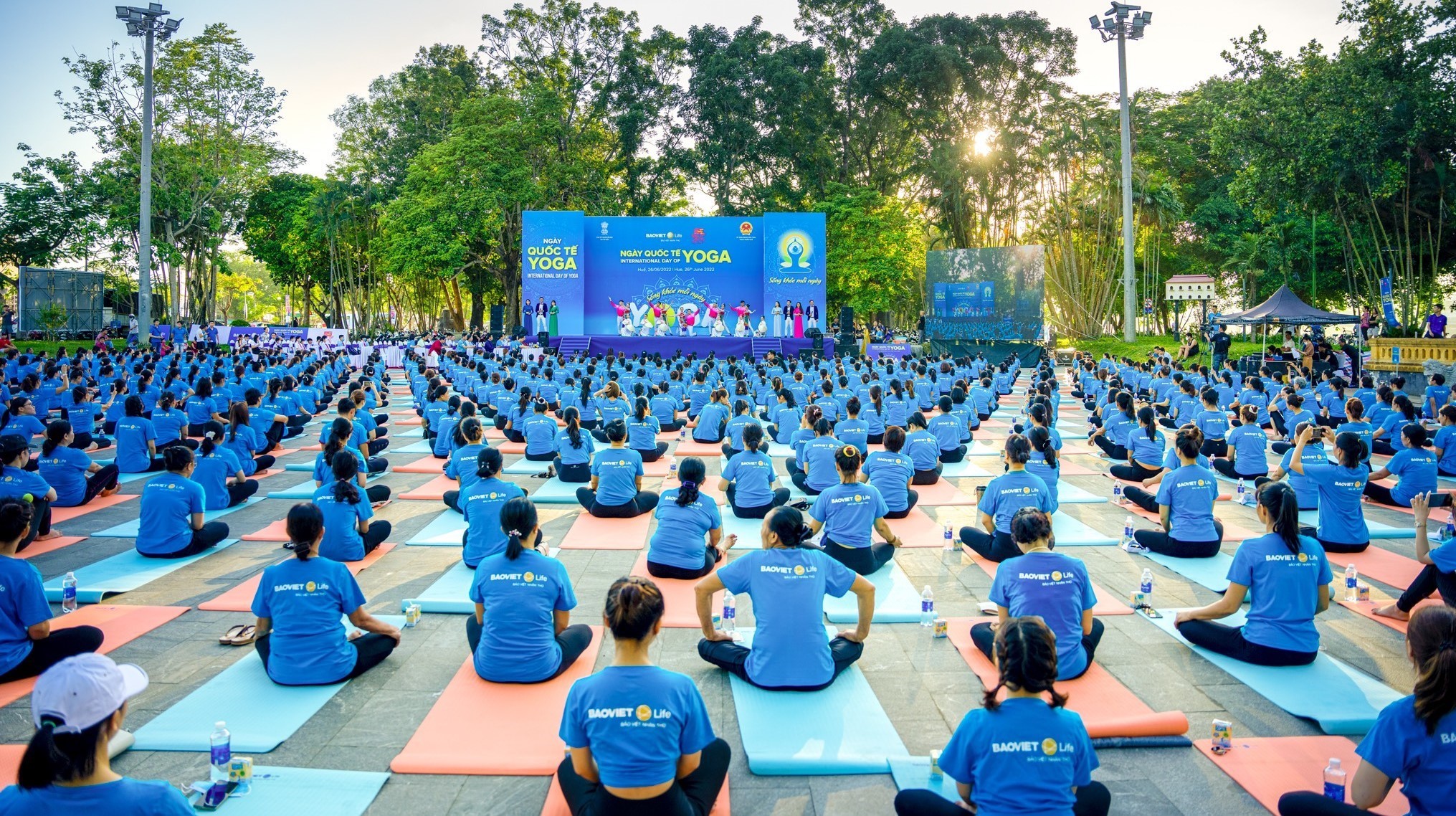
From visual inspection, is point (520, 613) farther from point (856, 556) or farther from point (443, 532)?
point (443, 532)

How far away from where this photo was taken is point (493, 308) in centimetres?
3195

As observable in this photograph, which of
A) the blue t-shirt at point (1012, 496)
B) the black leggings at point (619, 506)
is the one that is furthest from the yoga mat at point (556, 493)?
the blue t-shirt at point (1012, 496)

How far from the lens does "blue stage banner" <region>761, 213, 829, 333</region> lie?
95.3ft

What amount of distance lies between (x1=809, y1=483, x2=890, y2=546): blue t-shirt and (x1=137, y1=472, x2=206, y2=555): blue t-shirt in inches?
197

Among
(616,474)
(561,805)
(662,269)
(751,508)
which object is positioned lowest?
Result: (561,805)

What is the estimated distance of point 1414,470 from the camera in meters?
7.31

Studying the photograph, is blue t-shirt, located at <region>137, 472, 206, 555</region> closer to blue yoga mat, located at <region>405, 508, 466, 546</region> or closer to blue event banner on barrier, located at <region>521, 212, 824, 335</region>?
blue yoga mat, located at <region>405, 508, 466, 546</region>

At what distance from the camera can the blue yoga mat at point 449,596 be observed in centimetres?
→ 564

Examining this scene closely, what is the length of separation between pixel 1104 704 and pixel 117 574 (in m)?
6.91

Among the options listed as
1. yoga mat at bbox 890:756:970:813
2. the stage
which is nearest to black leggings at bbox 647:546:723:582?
yoga mat at bbox 890:756:970:813

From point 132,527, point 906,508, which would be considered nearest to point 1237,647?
point 906,508

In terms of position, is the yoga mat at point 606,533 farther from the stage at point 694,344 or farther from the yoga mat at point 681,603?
the stage at point 694,344

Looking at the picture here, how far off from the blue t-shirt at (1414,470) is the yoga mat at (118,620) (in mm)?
9897

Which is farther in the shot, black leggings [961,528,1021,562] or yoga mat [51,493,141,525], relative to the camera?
yoga mat [51,493,141,525]
